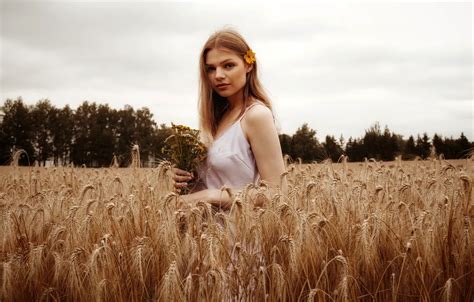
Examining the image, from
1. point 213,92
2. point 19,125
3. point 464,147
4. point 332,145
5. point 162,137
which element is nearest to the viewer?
point 213,92

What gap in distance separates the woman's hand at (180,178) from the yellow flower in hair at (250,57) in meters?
1.20

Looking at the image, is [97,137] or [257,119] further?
[97,137]

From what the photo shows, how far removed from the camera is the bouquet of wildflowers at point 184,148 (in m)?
3.14

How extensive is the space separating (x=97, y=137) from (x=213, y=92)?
59.6 metres

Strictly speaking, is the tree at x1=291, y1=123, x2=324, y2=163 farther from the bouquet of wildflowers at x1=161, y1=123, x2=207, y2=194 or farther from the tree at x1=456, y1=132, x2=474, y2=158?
the bouquet of wildflowers at x1=161, y1=123, x2=207, y2=194

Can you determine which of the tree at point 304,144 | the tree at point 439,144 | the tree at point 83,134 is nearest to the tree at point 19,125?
the tree at point 83,134

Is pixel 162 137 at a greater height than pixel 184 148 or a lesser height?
greater

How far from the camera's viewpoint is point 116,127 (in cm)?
6500

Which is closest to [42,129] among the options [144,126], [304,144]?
[144,126]

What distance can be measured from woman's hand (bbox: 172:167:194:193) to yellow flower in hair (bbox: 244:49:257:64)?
3.92 ft

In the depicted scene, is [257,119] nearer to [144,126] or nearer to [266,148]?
[266,148]

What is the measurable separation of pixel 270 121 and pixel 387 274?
1.55 m

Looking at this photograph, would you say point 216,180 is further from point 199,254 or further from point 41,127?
point 41,127

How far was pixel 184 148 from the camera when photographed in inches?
126
